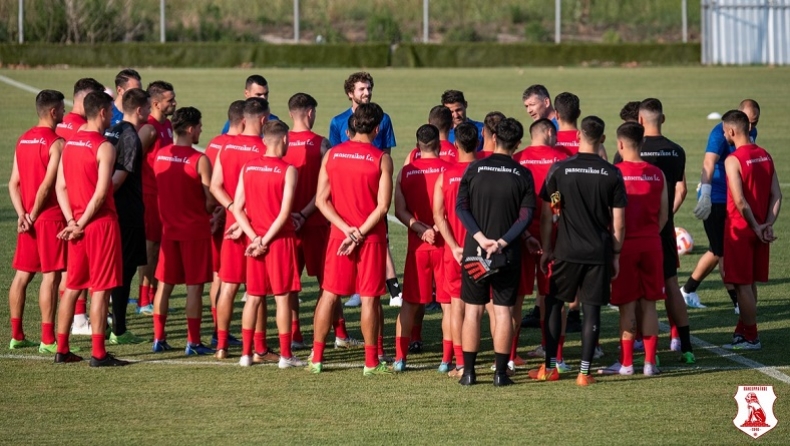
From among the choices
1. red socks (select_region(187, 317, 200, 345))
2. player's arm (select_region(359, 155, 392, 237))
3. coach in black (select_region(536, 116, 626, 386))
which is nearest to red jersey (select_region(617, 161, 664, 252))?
coach in black (select_region(536, 116, 626, 386))

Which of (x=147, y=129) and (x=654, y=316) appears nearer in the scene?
(x=654, y=316)

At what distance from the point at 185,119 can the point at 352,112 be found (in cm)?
191

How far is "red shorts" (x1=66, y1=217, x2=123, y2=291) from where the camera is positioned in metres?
9.41

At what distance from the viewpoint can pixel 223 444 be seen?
296 inches

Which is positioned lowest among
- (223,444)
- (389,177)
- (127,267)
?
(223,444)

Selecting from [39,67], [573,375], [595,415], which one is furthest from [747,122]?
[39,67]

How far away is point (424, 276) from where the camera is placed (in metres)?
9.47

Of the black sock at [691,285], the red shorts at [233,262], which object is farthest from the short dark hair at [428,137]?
the black sock at [691,285]

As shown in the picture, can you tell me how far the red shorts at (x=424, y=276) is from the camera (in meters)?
9.46

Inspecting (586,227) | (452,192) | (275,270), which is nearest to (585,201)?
(586,227)

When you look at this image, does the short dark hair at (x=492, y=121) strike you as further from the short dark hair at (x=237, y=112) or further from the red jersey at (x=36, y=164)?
the red jersey at (x=36, y=164)

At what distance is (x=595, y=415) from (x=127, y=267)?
458 centimetres

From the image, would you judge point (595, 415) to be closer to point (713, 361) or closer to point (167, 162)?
point (713, 361)

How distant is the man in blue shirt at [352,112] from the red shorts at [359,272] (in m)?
1.69
